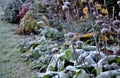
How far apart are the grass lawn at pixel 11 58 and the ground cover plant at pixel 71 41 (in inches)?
5.1

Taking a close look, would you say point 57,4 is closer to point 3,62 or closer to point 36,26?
point 36,26

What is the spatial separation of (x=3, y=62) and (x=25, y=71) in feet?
1.93

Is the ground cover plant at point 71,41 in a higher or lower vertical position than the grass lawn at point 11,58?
higher

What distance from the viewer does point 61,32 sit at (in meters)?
5.31

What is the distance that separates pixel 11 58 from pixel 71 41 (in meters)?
1.75

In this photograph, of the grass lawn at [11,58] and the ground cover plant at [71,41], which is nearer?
the ground cover plant at [71,41]

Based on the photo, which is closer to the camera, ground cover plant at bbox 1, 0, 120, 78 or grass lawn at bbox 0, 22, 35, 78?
ground cover plant at bbox 1, 0, 120, 78

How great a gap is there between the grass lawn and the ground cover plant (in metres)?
0.13

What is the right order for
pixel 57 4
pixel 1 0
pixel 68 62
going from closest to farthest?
pixel 68 62 → pixel 57 4 → pixel 1 0

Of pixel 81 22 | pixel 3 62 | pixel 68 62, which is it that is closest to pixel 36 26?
pixel 81 22

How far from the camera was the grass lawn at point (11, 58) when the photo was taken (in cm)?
393

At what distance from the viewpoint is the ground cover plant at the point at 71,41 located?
3080mm

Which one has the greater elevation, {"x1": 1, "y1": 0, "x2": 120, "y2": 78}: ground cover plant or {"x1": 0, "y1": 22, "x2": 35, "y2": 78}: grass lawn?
{"x1": 1, "y1": 0, "x2": 120, "y2": 78}: ground cover plant

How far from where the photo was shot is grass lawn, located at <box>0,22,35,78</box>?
3.93 m
